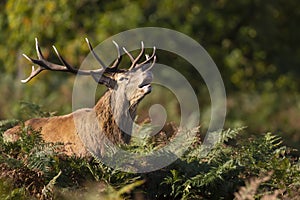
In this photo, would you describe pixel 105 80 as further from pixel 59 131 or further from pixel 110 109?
pixel 59 131

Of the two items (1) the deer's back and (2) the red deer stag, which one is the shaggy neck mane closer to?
(2) the red deer stag

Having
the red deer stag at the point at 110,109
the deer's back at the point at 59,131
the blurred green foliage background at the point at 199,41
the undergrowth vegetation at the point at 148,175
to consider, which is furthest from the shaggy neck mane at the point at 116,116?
the blurred green foliage background at the point at 199,41

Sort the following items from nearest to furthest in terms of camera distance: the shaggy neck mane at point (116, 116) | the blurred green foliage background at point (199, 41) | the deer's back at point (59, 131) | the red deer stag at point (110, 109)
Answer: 1. the deer's back at point (59, 131)
2. the red deer stag at point (110, 109)
3. the shaggy neck mane at point (116, 116)
4. the blurred green foliage background at point (199, 41)

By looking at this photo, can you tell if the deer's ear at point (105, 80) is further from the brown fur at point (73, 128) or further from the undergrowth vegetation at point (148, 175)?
the undergrowth vegetation at point (148, 175)

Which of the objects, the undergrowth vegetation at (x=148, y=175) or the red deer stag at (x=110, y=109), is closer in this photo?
the undergrowth vegetation at (x=148, y=175)

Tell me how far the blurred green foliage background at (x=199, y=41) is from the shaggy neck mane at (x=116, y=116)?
593 centimetres

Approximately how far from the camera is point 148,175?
6758mm

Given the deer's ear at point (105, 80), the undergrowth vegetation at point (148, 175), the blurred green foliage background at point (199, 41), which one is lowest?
the undergrowth vegetation at point (148, 175)

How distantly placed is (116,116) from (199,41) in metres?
12.1

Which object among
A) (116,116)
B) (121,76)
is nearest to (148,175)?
(116,116)

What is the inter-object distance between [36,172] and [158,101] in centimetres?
1061

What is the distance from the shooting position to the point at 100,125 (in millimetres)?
8305

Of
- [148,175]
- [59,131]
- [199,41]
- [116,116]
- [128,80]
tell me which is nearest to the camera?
[148,175]

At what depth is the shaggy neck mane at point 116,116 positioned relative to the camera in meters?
8.32
